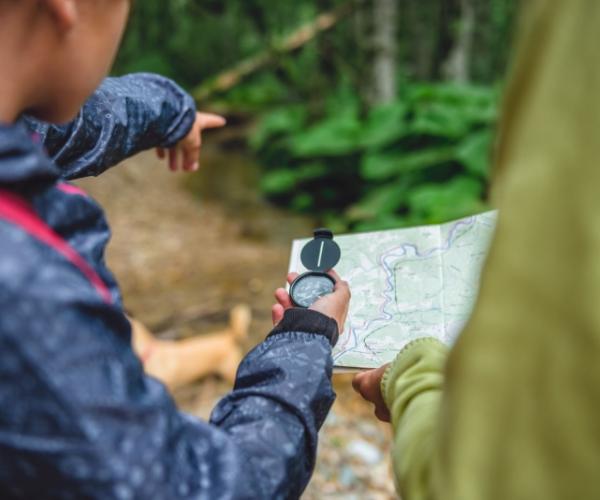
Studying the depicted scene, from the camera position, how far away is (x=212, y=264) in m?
5.51

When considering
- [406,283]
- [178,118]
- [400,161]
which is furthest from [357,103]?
[406,283]

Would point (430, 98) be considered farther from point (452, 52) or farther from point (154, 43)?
point (154, 43)

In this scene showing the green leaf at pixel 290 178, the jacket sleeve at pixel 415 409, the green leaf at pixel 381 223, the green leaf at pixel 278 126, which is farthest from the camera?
the green leaf at pixel 278 126

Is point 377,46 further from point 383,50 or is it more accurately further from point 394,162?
point 394,162

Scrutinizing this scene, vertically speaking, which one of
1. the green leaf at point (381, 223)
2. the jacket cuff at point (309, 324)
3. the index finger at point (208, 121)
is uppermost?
the index finger at point (208, 121)

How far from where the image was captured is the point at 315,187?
24.5ft

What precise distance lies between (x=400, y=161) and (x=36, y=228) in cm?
572

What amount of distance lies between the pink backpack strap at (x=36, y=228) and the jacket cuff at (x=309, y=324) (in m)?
0.41

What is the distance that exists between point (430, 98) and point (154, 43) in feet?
30.6

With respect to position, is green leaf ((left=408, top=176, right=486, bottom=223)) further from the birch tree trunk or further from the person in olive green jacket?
the person in olive green jacket

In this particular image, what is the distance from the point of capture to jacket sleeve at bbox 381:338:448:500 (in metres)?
0.85

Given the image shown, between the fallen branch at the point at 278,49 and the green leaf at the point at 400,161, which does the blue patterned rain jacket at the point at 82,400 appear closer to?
the green leaf at the point at 400,161

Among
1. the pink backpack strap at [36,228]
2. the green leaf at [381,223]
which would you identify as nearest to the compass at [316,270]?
the pink backpack strap at [36,228]

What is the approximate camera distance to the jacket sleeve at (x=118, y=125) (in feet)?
4.38
